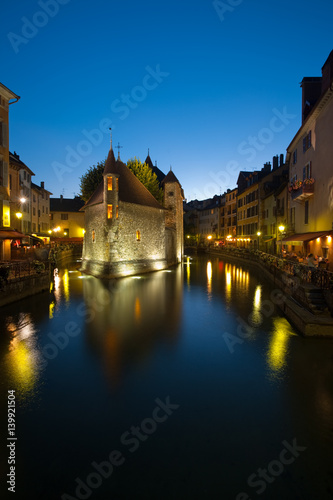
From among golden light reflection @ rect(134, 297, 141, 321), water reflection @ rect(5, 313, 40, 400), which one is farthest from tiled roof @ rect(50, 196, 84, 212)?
water reflection @ rect(5, 313, 40, 400)

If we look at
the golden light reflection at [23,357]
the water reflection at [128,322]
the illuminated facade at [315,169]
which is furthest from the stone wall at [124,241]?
the golden light reflection at [23,357]

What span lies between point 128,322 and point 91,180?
30.3 metres

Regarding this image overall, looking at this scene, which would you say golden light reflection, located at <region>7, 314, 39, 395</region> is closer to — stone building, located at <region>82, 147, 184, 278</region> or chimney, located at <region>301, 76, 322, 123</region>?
stone building, located at <region>82, 147, 184, 278</region>

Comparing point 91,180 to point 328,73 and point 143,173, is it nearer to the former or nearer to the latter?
point 143,173

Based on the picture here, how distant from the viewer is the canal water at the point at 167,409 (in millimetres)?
4242

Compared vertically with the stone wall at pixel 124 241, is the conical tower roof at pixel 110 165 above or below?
above

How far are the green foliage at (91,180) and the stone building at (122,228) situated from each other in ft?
24.3

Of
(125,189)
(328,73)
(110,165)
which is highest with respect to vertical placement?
(328,73)

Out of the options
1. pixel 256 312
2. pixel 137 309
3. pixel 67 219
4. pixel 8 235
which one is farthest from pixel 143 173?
pixel 67 219

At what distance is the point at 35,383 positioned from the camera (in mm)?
7086

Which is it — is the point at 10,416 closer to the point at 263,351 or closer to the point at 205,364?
the point at 205,364

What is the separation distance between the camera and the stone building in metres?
26.7

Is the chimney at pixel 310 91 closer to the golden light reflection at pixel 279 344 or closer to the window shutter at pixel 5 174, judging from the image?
the golden light reflection at pixel 279 344

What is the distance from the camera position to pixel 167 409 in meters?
5.94
